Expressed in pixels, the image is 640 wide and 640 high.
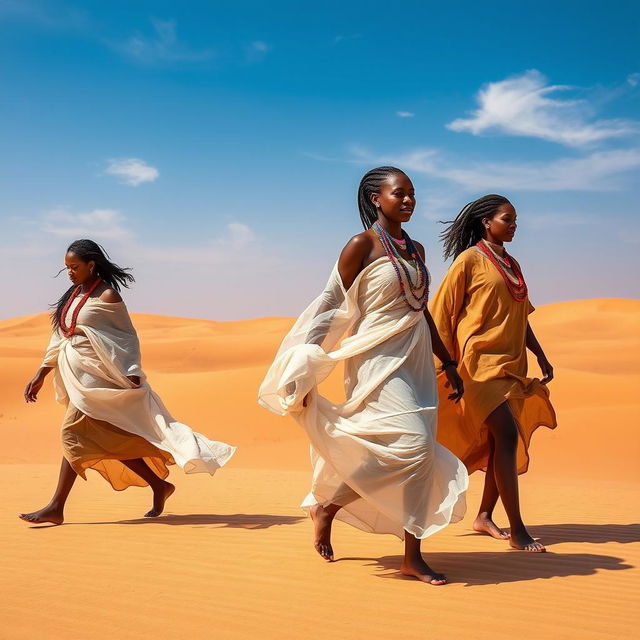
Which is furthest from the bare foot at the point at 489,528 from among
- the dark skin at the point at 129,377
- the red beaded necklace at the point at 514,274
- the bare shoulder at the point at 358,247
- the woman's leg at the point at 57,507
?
the woman's leg at the point at 57,507

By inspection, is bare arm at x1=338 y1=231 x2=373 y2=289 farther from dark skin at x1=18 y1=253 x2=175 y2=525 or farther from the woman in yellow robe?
dark skin at x1=18 y1=253 x2=175 y2=525

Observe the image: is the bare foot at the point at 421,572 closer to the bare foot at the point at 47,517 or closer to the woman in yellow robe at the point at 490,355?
the woman in yellow robe at the point at 490,355

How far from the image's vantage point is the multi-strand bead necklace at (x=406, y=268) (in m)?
5.52

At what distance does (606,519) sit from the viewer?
7789mm

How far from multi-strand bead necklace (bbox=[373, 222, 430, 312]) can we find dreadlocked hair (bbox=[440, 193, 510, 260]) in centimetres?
137

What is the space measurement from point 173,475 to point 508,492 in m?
6.94

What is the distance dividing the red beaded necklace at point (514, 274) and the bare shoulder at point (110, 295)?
125 inches

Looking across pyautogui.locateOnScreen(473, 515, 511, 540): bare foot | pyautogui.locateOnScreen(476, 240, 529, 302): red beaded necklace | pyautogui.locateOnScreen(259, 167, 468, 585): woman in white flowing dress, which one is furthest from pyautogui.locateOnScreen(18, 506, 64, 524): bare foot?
pyautogui.locateOnScreen(476, 240, 529, 302): red beaded necklace

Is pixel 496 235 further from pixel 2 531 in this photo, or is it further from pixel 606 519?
pixel 2 531

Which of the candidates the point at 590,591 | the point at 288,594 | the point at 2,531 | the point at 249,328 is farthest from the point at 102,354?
the point at 249,328

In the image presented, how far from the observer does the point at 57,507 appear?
24.0 feet

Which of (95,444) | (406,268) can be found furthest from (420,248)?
(95,444)

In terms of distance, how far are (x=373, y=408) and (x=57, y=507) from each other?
10.8 ft

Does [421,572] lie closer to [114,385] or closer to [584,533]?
[584,533]
